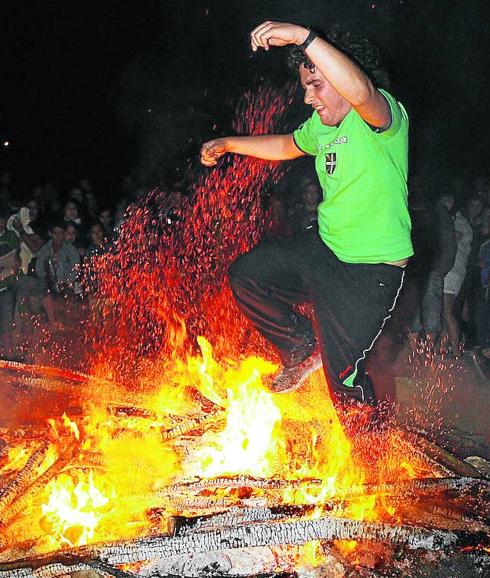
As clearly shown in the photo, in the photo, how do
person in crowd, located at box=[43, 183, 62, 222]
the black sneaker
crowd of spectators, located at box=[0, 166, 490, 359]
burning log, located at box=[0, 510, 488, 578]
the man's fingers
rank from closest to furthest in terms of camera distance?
1. burning log, located at box=[0, 510, 488, 578]
2. the man's fingers
3. the black sneaker
4. crowd of spectators, located at box=[0, 166, 490, 359]
5. person in crowd, located at box=[43, 183, 62, 222]

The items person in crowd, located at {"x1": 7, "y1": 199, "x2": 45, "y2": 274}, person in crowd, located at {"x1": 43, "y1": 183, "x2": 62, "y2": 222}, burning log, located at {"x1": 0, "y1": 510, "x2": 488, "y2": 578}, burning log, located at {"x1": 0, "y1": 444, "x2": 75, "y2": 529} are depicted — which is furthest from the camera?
person in crowd, located at {"x1": 43, "y1": 183, "x2": 62, "y2": 222}

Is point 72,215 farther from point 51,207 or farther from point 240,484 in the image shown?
point 240,484

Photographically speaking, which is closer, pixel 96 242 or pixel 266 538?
pixel 266 538

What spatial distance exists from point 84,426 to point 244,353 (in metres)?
2.46

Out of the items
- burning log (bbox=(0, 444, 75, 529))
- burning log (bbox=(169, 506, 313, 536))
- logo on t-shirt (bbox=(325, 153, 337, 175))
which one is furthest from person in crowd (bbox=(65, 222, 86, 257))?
burning log (bbox=(169, 506, 313, 536))

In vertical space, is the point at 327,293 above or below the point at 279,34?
below

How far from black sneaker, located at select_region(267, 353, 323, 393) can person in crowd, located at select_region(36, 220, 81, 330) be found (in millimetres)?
4738

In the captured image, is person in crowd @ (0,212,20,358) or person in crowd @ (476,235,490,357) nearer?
person in crowd @ (0,212,20,358)

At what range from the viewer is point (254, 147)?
4582 mm

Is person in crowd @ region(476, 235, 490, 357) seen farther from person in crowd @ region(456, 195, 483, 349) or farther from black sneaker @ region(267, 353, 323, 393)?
black sneaker @ region(267, 353, 323, 393)

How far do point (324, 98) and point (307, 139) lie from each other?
0.56 metres

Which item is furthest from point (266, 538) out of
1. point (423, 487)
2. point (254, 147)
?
point (254, 147)

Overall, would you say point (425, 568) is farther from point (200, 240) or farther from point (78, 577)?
point (200, 240)

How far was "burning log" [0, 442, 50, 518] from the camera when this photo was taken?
3.29 metres
